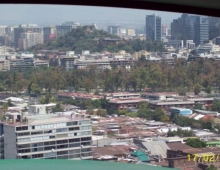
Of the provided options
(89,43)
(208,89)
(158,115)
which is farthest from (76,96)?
(208,89)

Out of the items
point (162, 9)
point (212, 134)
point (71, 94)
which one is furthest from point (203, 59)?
point (162, 9)

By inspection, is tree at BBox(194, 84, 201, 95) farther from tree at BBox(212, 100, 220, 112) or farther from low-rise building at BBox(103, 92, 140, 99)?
low-rise building at BBox(103, 92, 140, 99)

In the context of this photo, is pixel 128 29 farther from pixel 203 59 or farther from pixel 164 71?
pixel 203 59

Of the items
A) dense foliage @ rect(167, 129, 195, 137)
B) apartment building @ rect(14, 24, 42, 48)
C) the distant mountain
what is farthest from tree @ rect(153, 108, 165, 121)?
apartment building @ rect(14, 24, 42, 48)

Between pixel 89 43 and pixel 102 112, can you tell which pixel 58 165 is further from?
pixel 89 43

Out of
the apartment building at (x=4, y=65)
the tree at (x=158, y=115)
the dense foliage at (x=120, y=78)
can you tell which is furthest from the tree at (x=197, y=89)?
the apartment building at (x=4, y=65)

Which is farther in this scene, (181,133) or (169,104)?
(169,104)

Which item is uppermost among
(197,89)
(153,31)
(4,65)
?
(153,31)
